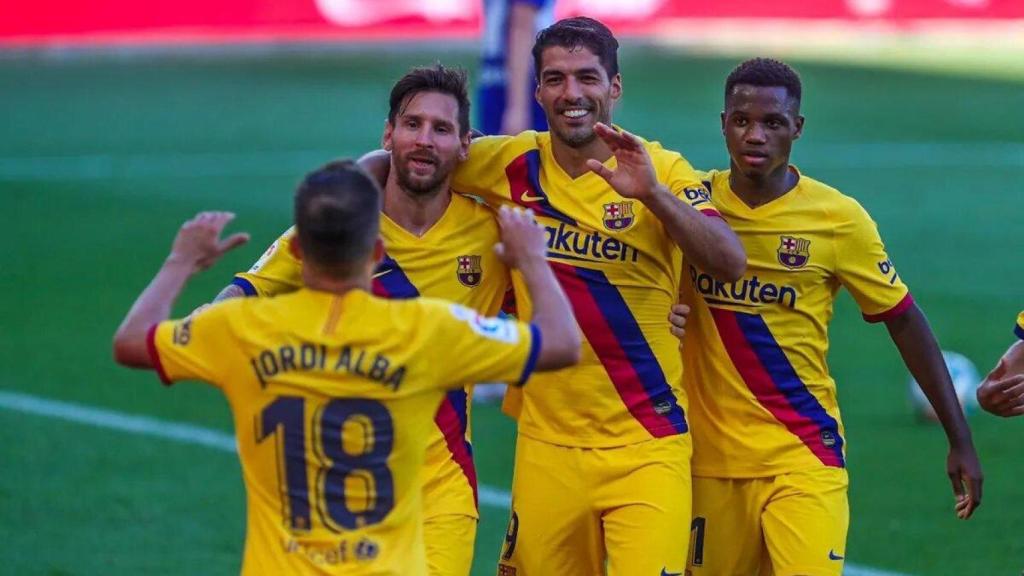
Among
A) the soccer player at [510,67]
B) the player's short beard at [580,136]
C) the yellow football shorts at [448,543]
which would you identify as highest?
the soccer player at [510,67]

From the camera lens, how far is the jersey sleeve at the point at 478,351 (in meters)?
4.95

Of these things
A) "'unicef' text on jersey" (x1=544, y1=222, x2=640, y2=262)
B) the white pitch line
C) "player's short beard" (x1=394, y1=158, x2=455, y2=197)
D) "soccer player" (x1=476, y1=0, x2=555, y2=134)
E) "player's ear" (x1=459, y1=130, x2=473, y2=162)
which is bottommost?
the white pitch line

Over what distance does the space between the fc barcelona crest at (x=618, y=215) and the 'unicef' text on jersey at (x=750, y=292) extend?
34 cm

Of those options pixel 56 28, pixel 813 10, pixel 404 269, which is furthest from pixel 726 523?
pixel 813 10

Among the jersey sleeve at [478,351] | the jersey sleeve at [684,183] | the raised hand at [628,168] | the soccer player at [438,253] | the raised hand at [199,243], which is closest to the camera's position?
the jersey sleeve at [478,351]

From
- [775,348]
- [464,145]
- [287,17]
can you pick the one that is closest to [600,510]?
[775,348]

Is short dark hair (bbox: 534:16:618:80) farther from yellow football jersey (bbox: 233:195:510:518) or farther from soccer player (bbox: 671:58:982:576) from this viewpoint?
yellow football jersey (bbox: 233:195:510:518)

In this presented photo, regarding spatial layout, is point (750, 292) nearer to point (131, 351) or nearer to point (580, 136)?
point (580, 136)

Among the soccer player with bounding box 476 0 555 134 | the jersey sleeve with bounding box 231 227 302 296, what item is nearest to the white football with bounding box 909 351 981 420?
the soccer player with bounding box 476 0 555 134

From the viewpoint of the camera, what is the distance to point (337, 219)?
190 inches

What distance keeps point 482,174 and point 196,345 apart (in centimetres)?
186

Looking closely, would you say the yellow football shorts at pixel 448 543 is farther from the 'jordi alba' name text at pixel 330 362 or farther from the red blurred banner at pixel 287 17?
the red blurred banner at pixel 287 17

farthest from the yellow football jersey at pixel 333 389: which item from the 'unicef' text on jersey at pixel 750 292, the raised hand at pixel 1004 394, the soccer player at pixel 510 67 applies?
the soccer player at pixel 510 67

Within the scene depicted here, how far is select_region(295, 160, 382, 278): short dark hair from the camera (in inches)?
191
